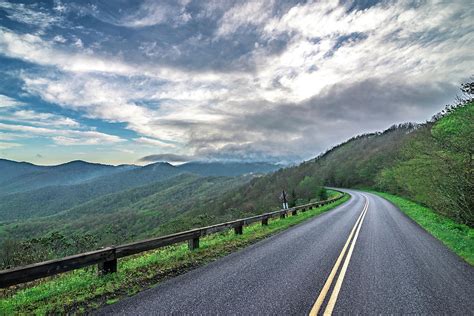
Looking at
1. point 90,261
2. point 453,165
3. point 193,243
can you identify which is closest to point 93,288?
point 90,261

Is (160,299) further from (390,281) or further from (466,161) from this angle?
(466,161)

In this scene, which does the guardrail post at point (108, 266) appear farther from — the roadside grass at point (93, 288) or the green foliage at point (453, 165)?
the green foliage at point (453, 165)

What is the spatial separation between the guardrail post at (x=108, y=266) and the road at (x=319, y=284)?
168 centimetres

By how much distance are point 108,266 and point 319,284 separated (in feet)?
16.8

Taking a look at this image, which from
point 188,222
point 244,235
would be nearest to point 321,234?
point 244,235

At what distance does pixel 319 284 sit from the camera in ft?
19.9

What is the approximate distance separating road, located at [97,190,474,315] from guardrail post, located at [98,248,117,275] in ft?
5.53

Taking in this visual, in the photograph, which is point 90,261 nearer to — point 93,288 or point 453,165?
point 93,288

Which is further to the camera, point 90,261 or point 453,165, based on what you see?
point 453,165

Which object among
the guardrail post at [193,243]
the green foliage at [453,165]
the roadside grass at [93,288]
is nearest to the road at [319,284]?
the roadside grass at [93,288]

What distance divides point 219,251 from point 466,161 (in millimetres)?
13552

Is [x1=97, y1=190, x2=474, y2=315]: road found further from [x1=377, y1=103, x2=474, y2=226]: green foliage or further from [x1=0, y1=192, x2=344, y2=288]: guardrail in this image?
[x1=377, y1=103, x2=474, y2=226]: green foliage

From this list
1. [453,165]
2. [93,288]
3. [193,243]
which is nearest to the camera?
[93,288]

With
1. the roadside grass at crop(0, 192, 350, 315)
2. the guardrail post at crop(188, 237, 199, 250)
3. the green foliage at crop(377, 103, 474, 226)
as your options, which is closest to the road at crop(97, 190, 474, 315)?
the roadside grass at crop(0, 192, 350, 315)
